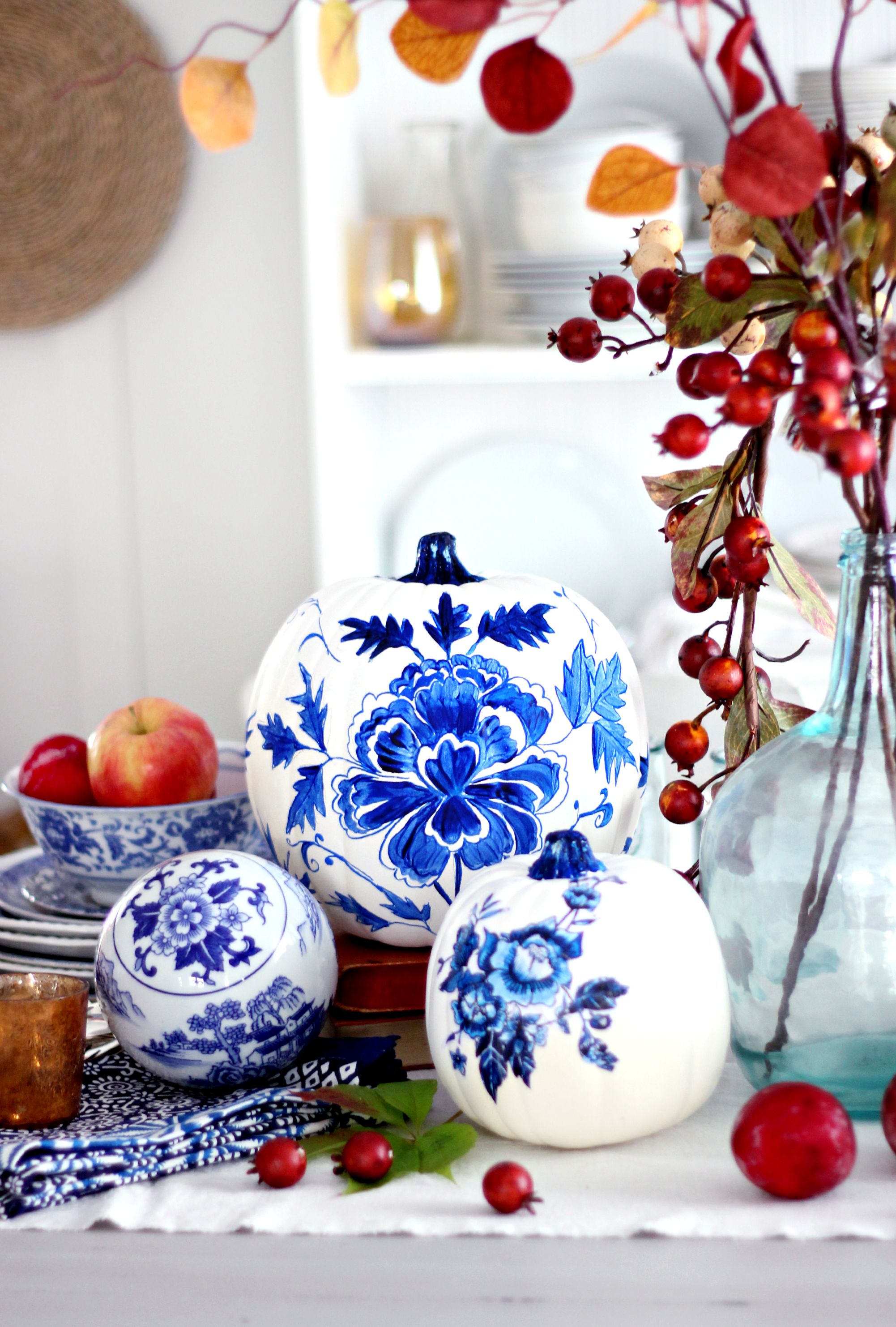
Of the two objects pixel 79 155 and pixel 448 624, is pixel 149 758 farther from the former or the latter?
pixel 79 155

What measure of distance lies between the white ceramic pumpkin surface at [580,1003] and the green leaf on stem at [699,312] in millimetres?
187

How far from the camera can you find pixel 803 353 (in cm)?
38

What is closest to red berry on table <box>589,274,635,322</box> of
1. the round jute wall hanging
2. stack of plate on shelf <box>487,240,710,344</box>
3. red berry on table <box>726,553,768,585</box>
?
red berry on table <box>726,553,768,585</box>

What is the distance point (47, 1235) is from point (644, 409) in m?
1.70

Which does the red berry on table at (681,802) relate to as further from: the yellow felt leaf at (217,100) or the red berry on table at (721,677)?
the yellow felt leaf at (217,100)

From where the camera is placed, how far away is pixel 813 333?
38cm

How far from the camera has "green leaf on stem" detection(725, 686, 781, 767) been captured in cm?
52

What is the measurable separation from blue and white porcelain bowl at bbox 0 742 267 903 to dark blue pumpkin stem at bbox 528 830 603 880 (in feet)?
0.88

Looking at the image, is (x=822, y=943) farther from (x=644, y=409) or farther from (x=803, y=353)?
(x=644, y=409)

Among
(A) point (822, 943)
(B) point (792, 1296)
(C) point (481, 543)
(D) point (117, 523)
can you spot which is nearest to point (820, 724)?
(A) point (822, 943)

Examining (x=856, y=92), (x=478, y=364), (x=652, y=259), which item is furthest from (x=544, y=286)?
(x=652, y=259)

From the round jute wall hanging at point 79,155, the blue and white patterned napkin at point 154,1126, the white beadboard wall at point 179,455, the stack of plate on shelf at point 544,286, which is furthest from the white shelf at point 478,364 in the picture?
the blue and white patterned napkin at point 154,1126

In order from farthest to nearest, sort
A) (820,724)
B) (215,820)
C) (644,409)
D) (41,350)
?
(41,350), (644,409), (215,820), (820,724)

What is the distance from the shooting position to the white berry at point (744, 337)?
18.0 inches
